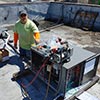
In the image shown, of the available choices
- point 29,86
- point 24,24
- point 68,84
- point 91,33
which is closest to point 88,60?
point 68,84

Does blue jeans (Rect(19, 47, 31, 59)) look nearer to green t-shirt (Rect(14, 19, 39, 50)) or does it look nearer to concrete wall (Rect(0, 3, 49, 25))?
green t-shirt (Rect(14, 19, 39, 50))

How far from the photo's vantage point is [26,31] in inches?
177

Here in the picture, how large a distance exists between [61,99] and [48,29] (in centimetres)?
564

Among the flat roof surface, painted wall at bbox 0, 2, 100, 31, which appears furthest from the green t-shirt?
painted wall at bbox 0, 2, 100, 31

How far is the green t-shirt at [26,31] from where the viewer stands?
14.7ft

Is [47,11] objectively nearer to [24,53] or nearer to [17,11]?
[17,11]

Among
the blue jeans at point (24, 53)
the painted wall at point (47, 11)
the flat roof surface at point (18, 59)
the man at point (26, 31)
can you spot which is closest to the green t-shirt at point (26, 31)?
the man at point (26, 31)

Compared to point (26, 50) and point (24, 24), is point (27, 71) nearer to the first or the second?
point (26, 50)

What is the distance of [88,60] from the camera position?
11.8 ft

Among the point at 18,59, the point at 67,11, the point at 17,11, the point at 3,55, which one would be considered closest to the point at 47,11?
the point at 67,11

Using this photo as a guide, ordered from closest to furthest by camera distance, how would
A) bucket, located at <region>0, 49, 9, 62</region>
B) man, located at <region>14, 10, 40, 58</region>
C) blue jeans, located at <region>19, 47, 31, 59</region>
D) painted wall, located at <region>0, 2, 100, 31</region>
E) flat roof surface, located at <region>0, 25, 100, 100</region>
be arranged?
1. flat roof surface, located at <region>0, 25, 100, 100</region>
2. man, located at <region>14, 10, 40, 58</region>
3. bucket, located at <region>0, 49, 9, 62</region>
4. blue jeans, located at <region>19, 47, 31, 59</region>
5. painted wall, located at <region>0, 2, 100, 31</region>

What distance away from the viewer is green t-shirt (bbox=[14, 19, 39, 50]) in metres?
4.47

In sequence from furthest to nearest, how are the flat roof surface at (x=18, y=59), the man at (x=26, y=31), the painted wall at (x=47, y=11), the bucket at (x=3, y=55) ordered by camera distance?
the painted wall at (x=47, y=11) < the bucket at (x=3, y=55) < the man at (x=26, y=31) < the flat roof surface at (x=18, y=59)

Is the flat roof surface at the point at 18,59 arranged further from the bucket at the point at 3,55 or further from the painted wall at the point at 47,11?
the painted wall at the point at 47,11
